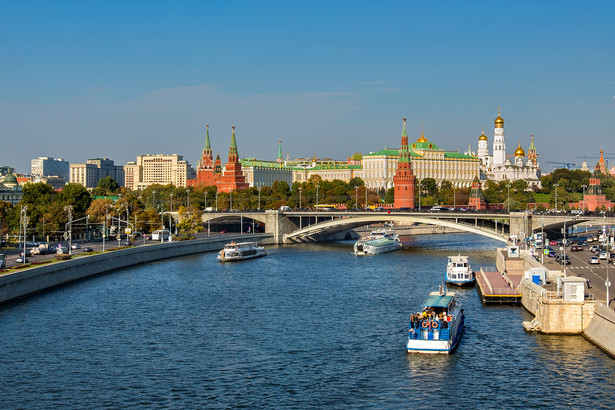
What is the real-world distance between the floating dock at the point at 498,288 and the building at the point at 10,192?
91603mm

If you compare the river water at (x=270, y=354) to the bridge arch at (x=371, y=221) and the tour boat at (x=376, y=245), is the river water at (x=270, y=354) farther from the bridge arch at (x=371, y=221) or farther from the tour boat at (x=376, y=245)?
the bridge arch at (x=371, y=221)

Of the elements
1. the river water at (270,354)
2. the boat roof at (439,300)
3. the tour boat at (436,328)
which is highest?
the boat roof at (439,300)

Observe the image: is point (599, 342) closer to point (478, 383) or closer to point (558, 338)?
point (558, 338)

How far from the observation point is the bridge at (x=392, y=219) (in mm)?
87875

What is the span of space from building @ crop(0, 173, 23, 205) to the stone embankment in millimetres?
49536

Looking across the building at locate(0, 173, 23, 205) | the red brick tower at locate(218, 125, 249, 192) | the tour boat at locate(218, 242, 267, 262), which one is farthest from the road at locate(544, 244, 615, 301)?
the red brick tower at locate(218, 125, 249, 192)

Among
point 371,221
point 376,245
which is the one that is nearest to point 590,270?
point 376,245

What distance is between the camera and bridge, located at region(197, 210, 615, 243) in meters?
87.9

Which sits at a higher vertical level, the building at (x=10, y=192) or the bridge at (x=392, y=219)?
the building at (x=10, y=192)

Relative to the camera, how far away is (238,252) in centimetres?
8162

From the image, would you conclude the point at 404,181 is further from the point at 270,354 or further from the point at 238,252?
the point at 270,354

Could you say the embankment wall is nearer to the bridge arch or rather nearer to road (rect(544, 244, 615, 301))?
road (rect(544, 244, 615, 301))

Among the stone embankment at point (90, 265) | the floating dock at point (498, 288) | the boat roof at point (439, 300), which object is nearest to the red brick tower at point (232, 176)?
the stone embankment at point (90, 265)

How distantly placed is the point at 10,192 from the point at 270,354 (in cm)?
10426
